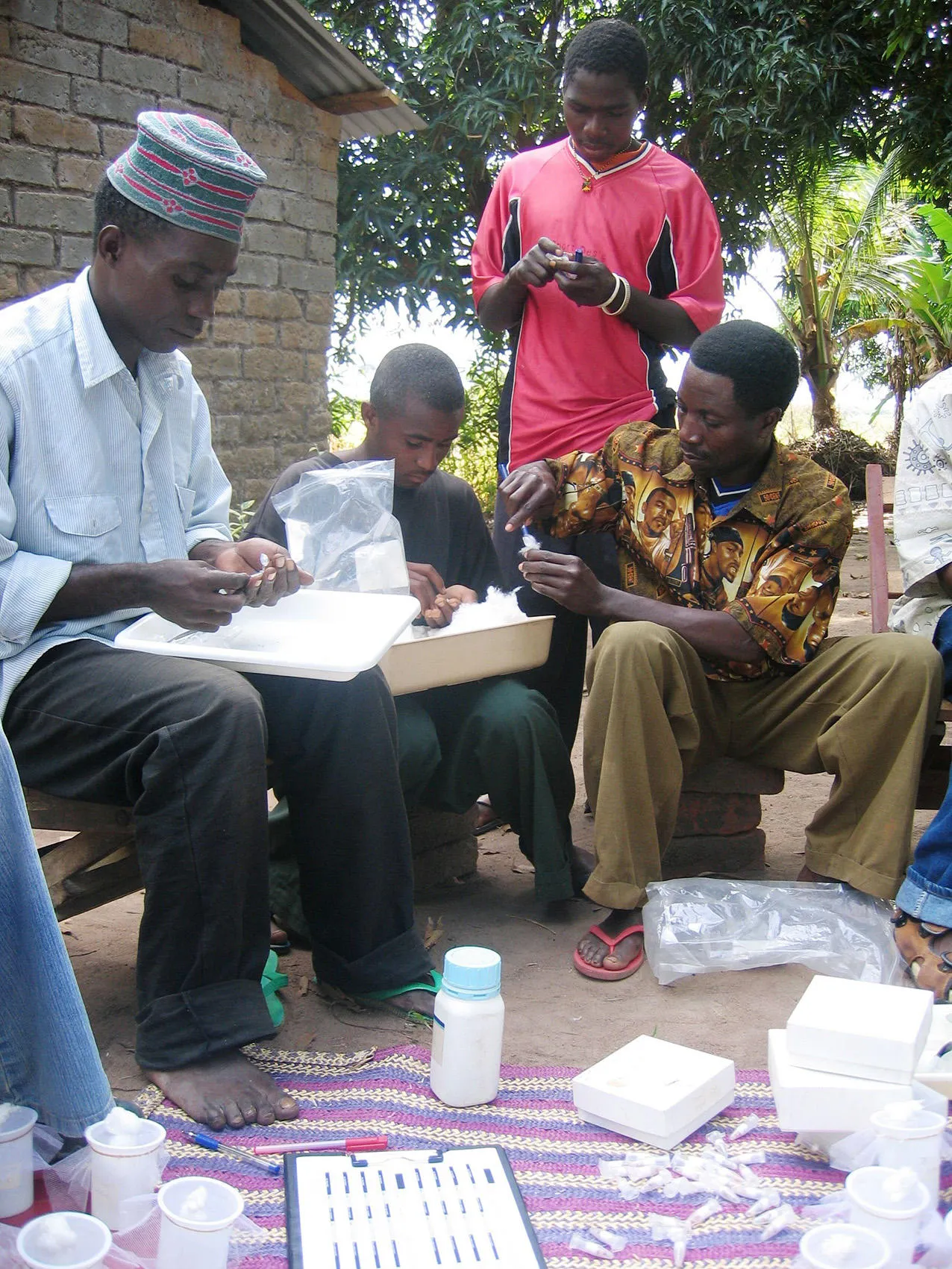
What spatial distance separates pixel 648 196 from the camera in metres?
3.54

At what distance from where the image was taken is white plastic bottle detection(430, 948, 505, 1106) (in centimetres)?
220

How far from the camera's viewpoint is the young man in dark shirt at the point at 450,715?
302cm

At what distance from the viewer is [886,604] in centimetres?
363

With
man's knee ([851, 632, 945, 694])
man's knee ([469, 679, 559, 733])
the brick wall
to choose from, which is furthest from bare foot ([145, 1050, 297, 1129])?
the brick wall

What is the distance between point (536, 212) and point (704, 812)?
1.78 m

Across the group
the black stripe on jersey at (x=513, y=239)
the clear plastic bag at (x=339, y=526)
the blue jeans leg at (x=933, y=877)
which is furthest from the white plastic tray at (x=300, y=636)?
the black stripe on jersey at (x=513, y=239)

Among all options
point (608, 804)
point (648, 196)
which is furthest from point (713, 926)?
point (648, 196)

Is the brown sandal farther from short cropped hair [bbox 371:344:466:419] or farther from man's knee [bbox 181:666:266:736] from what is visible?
short cropped hair [bbox 371:344:466:419]

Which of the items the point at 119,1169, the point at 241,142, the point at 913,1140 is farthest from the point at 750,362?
the point at 241,142

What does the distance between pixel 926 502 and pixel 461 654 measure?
4.09 feet

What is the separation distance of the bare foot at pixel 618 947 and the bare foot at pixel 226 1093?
2.94 ft

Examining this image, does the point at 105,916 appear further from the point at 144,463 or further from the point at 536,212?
the point at 536,212

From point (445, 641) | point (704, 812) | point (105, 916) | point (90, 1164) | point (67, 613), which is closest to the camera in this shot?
point (90, 1164)

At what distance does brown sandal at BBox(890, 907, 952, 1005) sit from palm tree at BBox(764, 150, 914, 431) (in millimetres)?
10996
